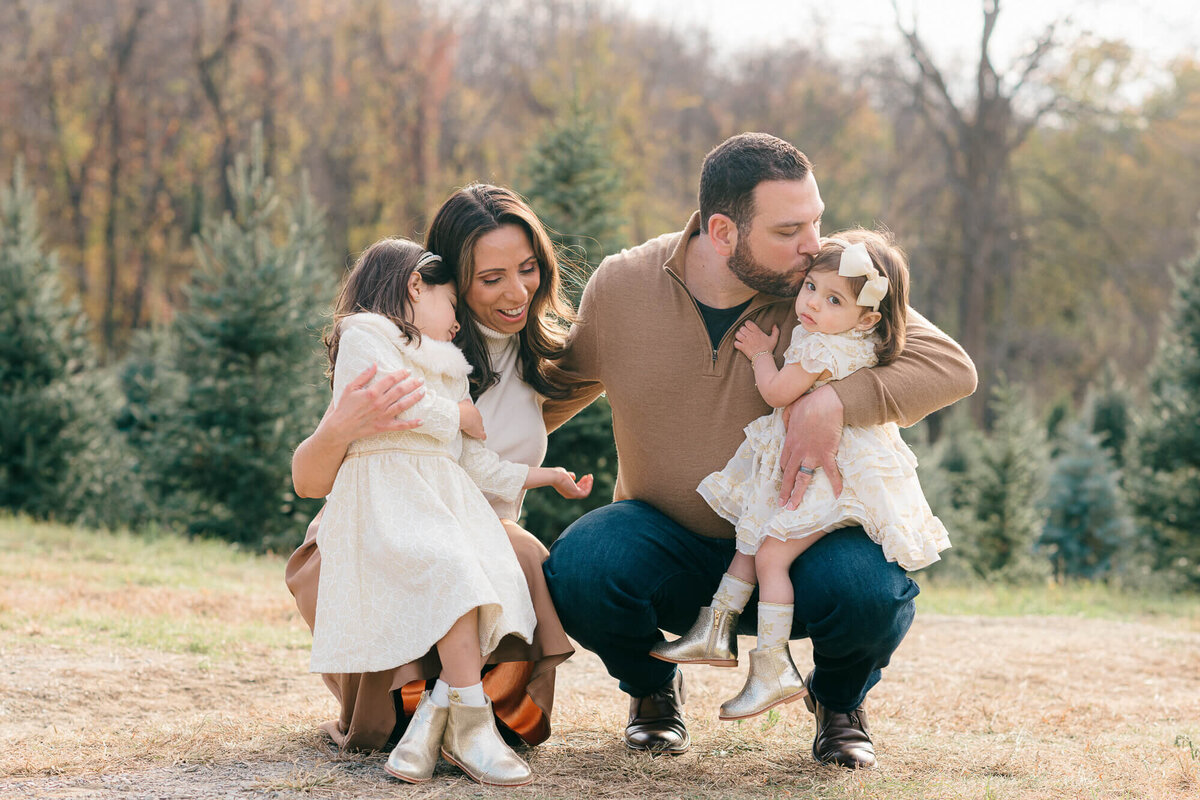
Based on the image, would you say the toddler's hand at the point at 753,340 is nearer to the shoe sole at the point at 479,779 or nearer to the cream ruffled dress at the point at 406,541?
the cream ruffled dress at the point at 406,541

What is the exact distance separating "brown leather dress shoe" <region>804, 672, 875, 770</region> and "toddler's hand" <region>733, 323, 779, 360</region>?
0.98 meters

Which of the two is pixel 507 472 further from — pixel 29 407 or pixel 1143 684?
pixel 29 407

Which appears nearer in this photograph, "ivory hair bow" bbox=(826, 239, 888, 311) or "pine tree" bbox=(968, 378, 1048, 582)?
"ivory hair bow" bbox=(826, 239, 888, 311)

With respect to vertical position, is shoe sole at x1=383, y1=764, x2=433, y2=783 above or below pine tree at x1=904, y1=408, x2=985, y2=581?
above

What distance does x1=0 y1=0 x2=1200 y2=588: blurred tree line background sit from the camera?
9641mm

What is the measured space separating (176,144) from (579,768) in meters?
25.5

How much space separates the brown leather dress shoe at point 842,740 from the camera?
307 cm

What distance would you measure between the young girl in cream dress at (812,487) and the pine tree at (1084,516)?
1115 centimetres

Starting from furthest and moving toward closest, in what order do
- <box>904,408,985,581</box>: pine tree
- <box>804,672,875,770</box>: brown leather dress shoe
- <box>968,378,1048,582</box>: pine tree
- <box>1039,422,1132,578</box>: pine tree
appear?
<box>1039,422,1132,578</box>: pine tree < <box>968,378,1048,582</box>: pine tree < <box>904,408,985,581</box>: pine tree < <box>804,672,875,770</box>: brown leather dress shoe

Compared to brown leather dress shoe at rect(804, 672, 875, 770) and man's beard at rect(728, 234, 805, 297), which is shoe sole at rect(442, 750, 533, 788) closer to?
brown leather dress shoe at rect(804, 672, 875, 770)

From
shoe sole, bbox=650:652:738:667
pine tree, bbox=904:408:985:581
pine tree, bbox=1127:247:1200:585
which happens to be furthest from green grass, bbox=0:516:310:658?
pine tree, bbox=1127:247:1200:585

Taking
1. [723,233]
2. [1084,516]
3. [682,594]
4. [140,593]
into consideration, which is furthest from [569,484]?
[1084,516]

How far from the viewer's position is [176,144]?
83.6 feet

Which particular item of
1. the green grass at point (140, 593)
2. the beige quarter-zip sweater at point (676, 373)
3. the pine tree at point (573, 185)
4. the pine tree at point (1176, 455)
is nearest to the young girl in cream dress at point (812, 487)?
the beige quarter-zip sweater at point (676, 373)
